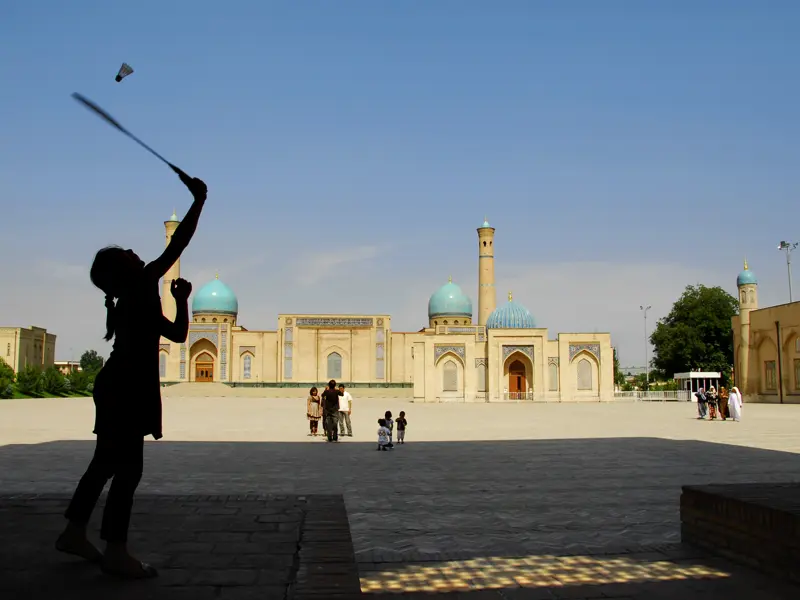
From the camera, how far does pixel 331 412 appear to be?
14.5 m

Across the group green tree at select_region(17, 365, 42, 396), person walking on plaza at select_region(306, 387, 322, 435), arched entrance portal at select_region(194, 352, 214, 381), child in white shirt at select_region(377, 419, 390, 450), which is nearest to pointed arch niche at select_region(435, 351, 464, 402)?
arched entrance portal at select_region(194, 352, 214, 381)

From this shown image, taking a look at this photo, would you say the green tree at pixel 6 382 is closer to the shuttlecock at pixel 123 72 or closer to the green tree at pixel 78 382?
the green tree at pixel 78 382

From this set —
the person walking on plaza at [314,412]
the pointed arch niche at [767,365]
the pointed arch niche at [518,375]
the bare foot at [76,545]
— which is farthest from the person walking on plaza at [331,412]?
the pointed arch niche at [518,375]

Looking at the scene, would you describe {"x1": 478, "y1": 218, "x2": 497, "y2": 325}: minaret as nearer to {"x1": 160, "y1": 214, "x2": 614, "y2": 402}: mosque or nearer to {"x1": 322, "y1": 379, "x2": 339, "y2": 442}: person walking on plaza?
{"x1": 160, "y1": 214, "x2": 614, "y2": 402}: mosque

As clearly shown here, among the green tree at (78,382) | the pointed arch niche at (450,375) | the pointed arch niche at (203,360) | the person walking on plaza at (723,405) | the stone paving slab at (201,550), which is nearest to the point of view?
the stone paving slab at (201,550)

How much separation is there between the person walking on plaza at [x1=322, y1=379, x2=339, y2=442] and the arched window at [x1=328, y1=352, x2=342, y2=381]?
4059 centimetres

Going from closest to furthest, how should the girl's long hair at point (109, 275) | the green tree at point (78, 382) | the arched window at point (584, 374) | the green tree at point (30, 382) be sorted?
the girl's long hair at point (109, 275)
the arched window at point (584, 374)
the green tree at point (30, 382)
the green tree at point (78, 382)

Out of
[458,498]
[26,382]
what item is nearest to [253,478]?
[458,498]

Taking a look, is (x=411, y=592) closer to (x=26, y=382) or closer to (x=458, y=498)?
(x=458, y=498)

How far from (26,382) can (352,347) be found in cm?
2138

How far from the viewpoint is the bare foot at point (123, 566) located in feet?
11.3

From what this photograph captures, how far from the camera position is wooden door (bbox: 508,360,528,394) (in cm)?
4438

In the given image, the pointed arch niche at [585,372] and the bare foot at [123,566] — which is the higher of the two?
the pointed arch niche at [585,372]

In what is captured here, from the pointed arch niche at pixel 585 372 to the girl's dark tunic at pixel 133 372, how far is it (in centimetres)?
4088
